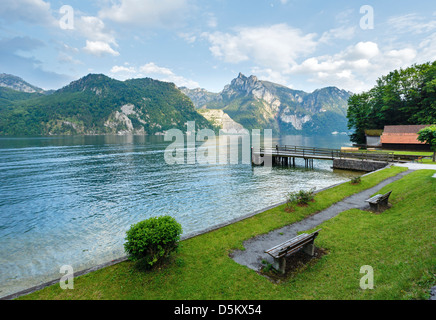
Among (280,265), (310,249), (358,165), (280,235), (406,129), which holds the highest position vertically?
(406,129)

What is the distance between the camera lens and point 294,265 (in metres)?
8.89

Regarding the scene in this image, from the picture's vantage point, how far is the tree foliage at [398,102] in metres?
54.3

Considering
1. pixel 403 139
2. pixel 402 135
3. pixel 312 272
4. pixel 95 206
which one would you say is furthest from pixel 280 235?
pixel 402 135

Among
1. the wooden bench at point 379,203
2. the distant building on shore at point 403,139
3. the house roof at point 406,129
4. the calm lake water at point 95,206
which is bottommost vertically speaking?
the calm lake water at point 95,206

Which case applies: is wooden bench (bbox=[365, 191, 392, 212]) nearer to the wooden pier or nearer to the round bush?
Result: the round bush

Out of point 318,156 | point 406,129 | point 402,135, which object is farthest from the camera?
point 406,129

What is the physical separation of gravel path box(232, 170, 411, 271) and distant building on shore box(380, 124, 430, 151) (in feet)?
140

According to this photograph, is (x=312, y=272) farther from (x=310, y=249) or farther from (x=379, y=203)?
(x=379, y=203)

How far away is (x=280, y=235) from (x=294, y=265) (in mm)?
3124

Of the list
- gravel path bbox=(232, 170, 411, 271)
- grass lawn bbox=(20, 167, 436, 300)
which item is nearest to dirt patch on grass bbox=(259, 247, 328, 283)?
grass lawn bbox=(20, 167, 436, 300)

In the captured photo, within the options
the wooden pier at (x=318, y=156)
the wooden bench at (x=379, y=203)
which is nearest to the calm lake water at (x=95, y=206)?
the wooden pier at (x=318, y=156)

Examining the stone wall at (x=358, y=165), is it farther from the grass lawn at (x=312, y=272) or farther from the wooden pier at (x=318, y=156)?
the grass lawn at (x=312, y=272)

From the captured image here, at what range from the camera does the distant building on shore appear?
4741 centimetres

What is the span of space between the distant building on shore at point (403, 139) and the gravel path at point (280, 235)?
1682 inches
